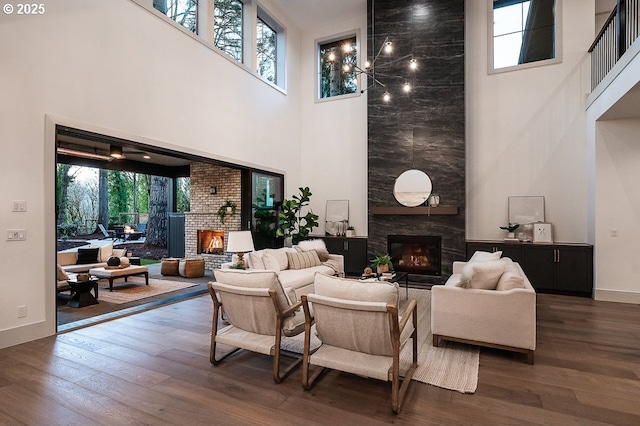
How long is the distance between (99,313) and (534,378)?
5.03m

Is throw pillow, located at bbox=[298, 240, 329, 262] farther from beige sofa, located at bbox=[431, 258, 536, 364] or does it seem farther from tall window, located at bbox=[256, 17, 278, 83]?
tall window, located at bbox=[256, 17, 278, 83]

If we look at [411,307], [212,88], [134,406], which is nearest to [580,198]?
[411,307]

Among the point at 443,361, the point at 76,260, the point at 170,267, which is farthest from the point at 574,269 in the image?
the point at 76,260

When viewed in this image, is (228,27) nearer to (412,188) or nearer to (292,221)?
(292,221)

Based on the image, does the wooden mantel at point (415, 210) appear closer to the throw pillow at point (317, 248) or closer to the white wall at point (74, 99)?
the throw pillow at point (317, 248)

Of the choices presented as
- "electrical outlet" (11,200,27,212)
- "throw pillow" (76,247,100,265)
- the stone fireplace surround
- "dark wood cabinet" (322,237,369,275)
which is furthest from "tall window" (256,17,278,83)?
"throw pillow" (76,247,100,265)

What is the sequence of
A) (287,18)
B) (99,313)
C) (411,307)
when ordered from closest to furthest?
(411,307) → (99,313) → (287,18)

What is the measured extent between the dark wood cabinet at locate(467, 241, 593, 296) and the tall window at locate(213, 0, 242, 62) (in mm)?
6064

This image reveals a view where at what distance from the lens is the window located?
20.7 ft

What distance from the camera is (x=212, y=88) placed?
19.0ft

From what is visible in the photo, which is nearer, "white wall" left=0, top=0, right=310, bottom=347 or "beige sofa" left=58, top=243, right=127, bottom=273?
"white wall" left=0, top=0, right=310, bottom=347

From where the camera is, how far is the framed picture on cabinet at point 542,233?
5.95 metres

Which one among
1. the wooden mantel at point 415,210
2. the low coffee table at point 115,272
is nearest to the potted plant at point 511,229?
the wooden mantel at point 415,210

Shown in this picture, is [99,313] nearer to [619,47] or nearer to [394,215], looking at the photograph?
[394,215]
